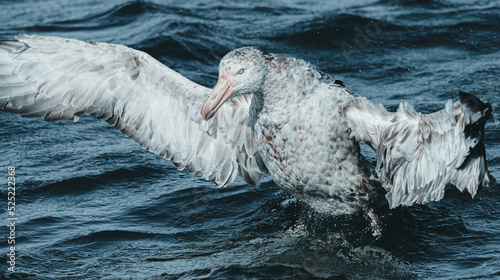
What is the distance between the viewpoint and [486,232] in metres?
6.53

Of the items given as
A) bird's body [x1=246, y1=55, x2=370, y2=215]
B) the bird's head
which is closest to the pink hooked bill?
the bird's head

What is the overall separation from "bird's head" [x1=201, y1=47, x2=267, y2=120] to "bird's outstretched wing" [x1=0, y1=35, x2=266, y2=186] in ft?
3.10

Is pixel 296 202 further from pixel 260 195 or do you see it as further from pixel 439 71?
pixel 439 71

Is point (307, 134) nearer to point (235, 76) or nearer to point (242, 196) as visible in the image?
point (235, 76)

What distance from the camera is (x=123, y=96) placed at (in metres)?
6.64

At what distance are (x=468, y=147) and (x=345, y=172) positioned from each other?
114 cm

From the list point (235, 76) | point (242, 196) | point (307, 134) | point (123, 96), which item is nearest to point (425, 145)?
point (307, 134)

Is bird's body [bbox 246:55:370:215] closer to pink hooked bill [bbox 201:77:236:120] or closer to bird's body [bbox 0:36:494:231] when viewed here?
bird's body [bbox 0:36:494:231]

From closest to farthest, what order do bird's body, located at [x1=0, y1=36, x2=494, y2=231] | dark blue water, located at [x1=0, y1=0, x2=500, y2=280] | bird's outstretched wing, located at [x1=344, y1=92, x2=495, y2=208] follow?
bird's outstretched wing, located at [x1=344, y1=92, x2=495, y2=208]
bird's body, located at [x1=0, y1=36, x2=494, y2=231]
dark blue water, located at [x1=0, y1=0, x2=500, y2=280]

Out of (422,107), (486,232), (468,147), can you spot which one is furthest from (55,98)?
(422,107)

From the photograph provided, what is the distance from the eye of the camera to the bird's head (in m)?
5.47

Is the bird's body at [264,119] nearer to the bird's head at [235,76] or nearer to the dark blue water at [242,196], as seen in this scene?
the bird's head at [235,76]

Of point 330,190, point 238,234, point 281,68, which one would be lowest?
point 238,234

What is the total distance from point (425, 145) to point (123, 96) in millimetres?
2711
